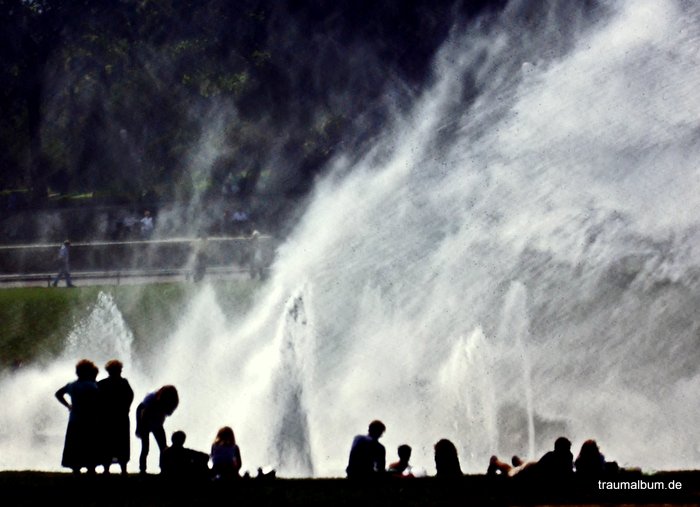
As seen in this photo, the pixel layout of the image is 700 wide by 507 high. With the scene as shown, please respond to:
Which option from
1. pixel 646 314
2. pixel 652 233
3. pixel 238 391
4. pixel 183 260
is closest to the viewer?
pixel 238 391

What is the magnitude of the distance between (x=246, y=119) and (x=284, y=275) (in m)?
20.1

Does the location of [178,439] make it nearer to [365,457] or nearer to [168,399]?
[168,399]

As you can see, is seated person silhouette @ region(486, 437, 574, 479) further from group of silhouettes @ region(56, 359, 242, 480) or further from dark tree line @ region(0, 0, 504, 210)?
dark tree line @ region(0, 0, 504, 210)

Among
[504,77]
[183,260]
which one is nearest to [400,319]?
[183,260]

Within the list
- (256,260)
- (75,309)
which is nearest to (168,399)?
(75,309)

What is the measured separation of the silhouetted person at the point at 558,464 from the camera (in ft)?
43.8

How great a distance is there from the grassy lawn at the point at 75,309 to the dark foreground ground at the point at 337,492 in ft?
56.9

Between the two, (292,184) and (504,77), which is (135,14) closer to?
(292,184)

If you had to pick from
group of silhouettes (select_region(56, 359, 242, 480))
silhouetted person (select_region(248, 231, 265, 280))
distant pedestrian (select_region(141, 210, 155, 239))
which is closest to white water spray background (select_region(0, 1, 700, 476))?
silhouetted person (select_region(248, 231, 265, 280))

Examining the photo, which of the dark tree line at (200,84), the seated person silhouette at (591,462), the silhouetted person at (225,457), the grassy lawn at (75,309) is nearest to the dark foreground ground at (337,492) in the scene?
the seated person silhouette at (591,462)

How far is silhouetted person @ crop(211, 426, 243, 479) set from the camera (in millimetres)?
13805

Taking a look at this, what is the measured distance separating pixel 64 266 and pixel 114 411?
24.3m

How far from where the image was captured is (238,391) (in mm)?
24359

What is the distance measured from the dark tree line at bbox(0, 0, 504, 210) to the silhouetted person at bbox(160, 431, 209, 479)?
3667 cm
